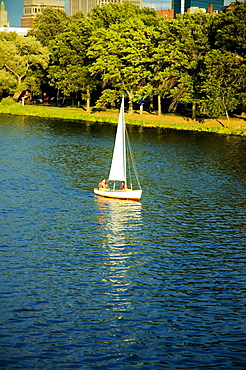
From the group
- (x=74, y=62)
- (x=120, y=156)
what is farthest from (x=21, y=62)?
(x=120, y=156)

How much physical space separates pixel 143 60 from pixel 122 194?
76809mm

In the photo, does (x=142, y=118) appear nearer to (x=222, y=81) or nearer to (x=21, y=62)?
(x=222, y=81)

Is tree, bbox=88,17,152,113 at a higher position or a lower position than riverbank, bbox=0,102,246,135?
higher

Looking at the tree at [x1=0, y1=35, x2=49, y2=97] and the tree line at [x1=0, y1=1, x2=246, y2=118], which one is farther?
the tree at [x1=0, y1=35, x2=49, y2=97]

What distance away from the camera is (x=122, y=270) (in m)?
41.2

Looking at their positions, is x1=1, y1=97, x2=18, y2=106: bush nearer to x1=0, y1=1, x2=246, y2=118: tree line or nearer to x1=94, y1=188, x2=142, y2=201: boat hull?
x1=0, y1=1, x2=246, y2=118: tree line

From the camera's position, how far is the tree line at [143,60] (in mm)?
118062

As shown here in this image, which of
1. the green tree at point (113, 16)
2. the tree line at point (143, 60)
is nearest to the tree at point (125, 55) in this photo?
the tree line at point (143, 60)

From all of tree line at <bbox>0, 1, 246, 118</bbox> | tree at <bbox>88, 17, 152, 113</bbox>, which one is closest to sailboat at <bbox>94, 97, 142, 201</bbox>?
tree line at <bbox>0, 1, 246, 118</bbox>

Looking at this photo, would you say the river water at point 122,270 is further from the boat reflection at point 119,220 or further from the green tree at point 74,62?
the green tree at point 74,62

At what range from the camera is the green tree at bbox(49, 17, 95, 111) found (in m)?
147

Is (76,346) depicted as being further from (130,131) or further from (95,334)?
(130,131)

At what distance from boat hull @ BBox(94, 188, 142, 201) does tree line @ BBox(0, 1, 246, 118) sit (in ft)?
201

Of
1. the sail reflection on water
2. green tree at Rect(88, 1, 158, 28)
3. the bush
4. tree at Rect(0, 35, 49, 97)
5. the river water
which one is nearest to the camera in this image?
the river water
